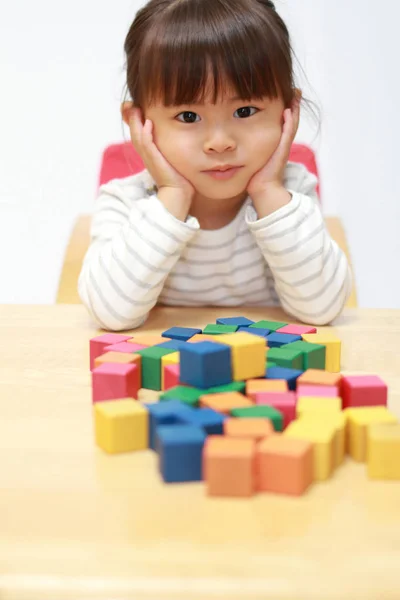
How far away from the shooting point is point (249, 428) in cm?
60

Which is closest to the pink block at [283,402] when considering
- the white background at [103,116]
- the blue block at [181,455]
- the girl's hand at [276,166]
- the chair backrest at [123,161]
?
the blue block at [181,455]

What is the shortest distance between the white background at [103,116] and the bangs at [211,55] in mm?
906

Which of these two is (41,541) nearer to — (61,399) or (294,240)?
(61,399)

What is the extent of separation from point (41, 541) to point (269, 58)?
84 cm

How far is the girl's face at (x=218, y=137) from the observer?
1.11m

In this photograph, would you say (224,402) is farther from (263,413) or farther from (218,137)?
(218,137)

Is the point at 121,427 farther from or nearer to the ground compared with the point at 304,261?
nearer to the ground

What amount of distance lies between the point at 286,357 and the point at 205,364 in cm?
14

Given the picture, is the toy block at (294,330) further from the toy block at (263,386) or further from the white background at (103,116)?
the white background at (103,116)

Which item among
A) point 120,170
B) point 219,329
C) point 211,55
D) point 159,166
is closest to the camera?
point 219,329

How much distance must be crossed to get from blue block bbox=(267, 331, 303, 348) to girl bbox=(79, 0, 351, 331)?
26cm

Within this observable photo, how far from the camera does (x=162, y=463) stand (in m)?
0.58

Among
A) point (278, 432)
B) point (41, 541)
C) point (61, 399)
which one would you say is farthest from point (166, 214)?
point (41, 541)

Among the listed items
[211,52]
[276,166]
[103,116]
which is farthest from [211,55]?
[103,116]
